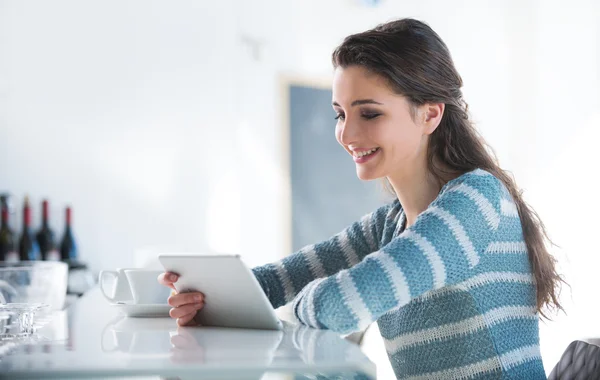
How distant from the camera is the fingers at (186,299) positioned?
3.71ft

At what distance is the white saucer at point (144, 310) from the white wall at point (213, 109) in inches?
83.7

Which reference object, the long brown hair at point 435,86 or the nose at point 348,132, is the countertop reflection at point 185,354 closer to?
the nose at point 348,132

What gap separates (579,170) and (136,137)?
2.66 meters

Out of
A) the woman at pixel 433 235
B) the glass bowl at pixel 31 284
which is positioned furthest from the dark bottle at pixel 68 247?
the woman at pixel 433 235

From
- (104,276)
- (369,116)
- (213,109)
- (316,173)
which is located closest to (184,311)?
(104,276)

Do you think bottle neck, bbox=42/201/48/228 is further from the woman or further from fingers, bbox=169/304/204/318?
fingers, bbox=169/304/204/318

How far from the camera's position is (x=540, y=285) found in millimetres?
1339

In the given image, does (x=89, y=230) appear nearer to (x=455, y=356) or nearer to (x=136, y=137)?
(x=136, y=137)

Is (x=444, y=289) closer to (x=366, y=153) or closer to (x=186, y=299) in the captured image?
(x=366, y=153)

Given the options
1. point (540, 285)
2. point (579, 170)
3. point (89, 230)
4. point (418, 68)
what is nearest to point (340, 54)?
point (418, 68)

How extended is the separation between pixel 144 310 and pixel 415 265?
1.67 ft

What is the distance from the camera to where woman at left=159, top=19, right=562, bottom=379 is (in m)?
1.14

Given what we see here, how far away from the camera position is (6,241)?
303cm

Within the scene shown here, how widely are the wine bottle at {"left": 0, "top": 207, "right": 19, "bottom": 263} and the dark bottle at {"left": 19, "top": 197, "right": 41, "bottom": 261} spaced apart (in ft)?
0.10
